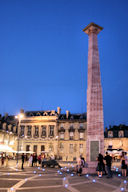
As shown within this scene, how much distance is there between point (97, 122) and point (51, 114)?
131 ft

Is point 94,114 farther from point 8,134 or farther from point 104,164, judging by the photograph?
point 8,134

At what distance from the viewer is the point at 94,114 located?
1844 cm

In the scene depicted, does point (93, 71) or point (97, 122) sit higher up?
point (93, 71)

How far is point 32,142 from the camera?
5662 cm

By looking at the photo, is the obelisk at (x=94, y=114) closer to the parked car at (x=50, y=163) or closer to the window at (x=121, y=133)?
the parked car at (x=50, y=163)

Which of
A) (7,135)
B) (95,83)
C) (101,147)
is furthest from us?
(7,135)

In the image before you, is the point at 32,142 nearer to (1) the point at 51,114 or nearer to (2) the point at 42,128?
(2) the point at 42,128

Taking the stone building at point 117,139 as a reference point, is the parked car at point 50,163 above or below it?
below

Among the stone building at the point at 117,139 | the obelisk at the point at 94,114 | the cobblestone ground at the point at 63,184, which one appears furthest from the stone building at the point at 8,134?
the cobblestone ground at the point at 63,184

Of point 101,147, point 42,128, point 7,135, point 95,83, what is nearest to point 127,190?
point 101,147

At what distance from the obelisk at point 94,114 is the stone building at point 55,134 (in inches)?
1388

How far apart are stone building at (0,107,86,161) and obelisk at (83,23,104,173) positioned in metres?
35.2

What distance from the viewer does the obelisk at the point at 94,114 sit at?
1747 cm

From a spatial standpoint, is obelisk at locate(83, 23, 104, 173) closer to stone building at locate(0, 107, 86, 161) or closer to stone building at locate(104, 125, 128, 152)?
stone building at locate(0, 107, 86, 161)
